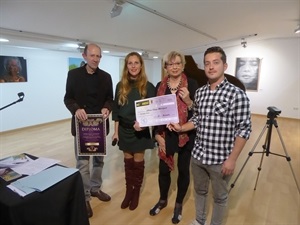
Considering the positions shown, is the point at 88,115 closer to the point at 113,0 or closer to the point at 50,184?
the point at 50,184

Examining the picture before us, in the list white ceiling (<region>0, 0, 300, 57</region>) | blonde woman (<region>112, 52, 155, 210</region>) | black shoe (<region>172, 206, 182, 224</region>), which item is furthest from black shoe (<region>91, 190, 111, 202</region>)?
white ceiling (<region>0, 0, 300, 57</region>)

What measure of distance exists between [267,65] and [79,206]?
310 inches

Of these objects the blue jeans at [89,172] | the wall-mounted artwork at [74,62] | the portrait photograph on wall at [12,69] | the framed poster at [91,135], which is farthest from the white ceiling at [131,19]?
the wall-mounted artwork at [74,62]

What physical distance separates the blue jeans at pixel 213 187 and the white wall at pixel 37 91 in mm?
4958

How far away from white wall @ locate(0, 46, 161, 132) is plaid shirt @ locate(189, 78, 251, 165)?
5044 mm

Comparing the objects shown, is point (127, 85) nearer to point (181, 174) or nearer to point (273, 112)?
point (181, 174)

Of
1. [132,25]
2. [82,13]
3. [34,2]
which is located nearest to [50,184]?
[34,2]

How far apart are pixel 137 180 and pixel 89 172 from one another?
18.6 inches

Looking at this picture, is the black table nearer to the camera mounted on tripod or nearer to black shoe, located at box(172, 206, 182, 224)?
black shoe, located at box(172, 206, 182, 224)

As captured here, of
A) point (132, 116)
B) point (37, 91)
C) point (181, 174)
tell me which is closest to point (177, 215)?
point (181, 174)

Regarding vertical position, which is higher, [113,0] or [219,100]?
[113,0]

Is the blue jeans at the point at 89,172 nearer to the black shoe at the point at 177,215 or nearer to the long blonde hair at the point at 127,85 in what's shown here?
the long blonde hair at the point at 127,85

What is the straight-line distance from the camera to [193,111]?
5.68 feet

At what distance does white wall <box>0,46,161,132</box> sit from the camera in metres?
5.08
